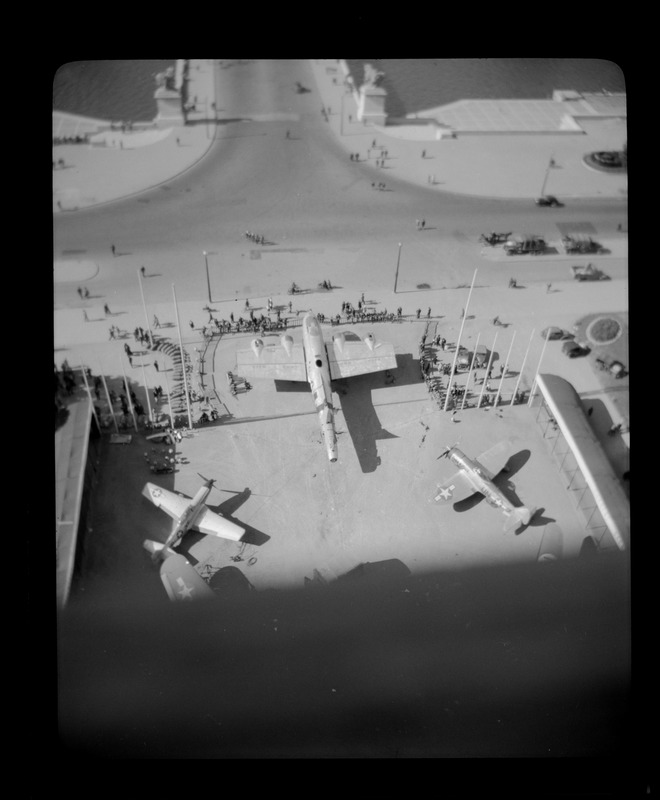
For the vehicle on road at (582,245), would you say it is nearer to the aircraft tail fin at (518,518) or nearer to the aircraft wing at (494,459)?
the aircraft wing at (494,459)

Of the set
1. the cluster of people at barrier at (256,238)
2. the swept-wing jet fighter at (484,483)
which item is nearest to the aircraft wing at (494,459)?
the swept-wing jet fighter at (484,483)

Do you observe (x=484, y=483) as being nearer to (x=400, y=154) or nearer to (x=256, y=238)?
(x=256, y=238)

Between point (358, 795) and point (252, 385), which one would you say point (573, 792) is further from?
point (252, 385)

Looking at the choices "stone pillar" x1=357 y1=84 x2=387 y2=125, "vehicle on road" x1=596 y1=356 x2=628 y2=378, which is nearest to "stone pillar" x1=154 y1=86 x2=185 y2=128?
"stone pillar" x1=357 y1=84 x2=387 y2=125

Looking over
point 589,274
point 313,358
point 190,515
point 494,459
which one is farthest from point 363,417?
point 589,274

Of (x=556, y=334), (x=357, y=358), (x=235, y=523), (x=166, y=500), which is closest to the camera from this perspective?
(x=166, y=500)

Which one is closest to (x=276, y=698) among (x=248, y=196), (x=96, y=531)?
(x=96, y=531)
